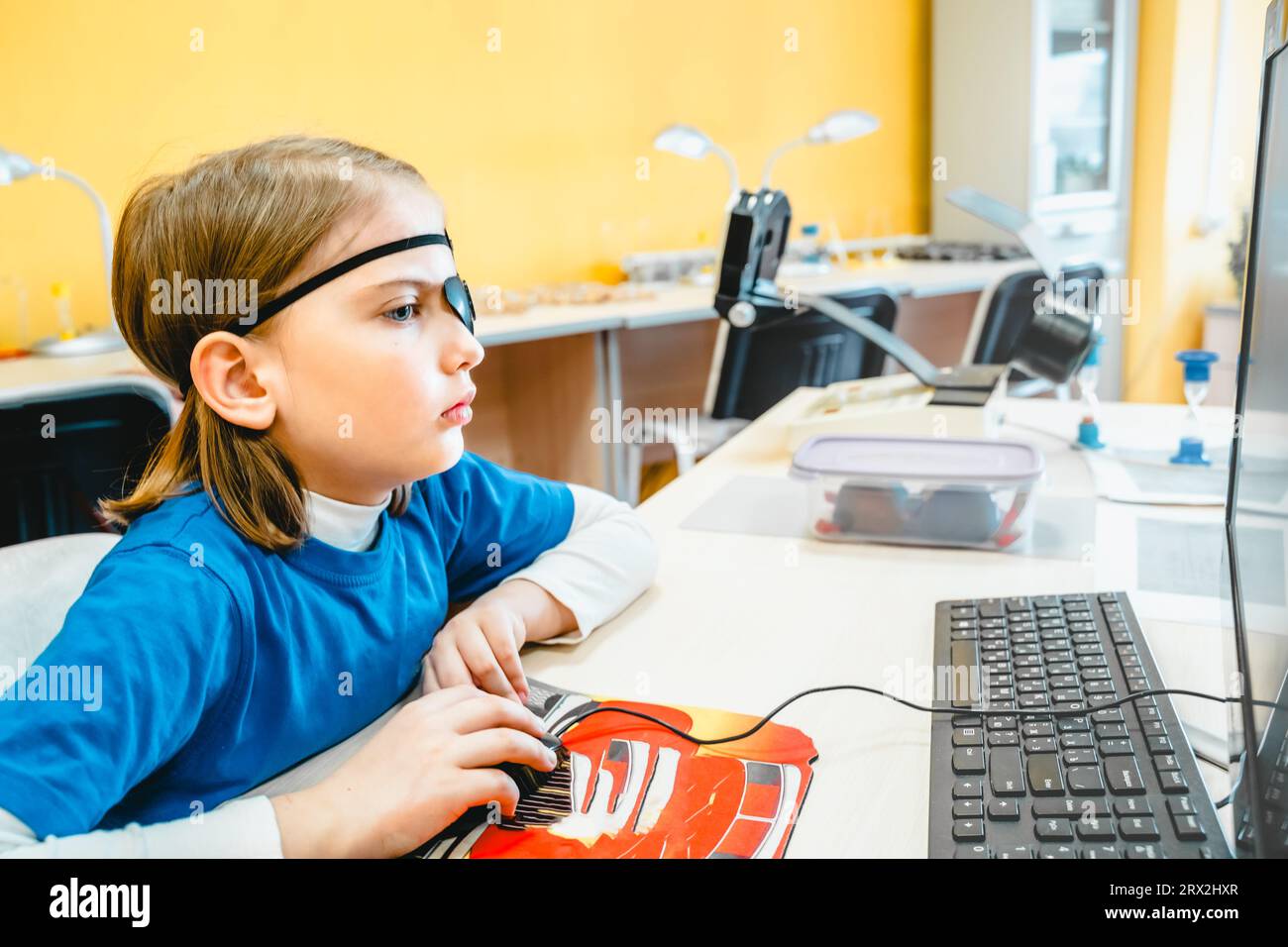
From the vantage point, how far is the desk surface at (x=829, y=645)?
25.9 inches

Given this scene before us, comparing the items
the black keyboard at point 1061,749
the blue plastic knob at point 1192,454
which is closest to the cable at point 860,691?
the black keyboard at point 1061,749

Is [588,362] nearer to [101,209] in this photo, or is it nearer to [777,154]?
[777,154]

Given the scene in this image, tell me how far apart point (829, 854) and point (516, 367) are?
2.68 meters

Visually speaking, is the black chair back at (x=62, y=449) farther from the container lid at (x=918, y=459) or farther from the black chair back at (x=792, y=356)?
the black chair back at (x=792, y=356)

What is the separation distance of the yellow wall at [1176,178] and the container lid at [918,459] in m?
3.47

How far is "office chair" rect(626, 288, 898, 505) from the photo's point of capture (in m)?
2.47

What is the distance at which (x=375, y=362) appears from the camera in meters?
0.75

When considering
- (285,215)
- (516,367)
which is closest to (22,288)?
(516,367)

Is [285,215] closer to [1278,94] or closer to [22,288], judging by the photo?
[1278,94]

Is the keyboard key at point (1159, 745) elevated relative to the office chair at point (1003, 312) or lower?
lower

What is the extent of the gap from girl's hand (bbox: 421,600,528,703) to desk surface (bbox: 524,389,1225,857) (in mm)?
42

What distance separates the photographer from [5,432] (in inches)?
60.0

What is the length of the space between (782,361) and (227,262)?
6.04ft

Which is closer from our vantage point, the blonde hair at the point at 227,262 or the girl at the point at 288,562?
the girl at the point at 288,562
